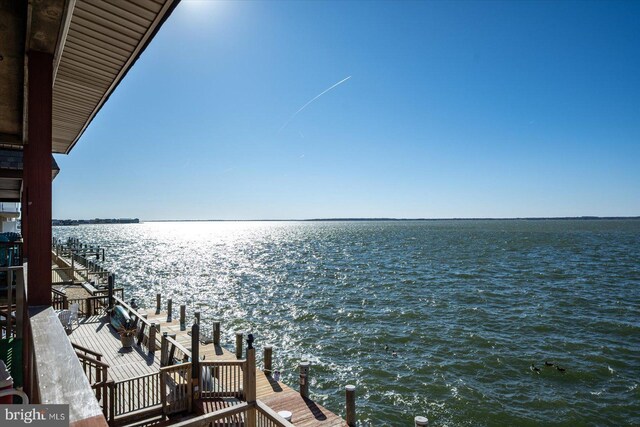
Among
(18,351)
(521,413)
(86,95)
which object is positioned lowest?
(521,413)

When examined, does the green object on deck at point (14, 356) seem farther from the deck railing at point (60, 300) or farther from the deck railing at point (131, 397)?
the deck railing at point (60, 300)

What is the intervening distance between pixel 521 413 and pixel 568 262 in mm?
42978

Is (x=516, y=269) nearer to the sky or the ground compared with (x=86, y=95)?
nearer to the ground

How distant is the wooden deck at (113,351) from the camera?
11.0 m

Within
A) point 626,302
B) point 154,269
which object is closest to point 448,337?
point 626,302

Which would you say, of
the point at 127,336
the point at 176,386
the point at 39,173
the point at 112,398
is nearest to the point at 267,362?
the point at 176,386

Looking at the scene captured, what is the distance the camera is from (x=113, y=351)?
40.9 feet

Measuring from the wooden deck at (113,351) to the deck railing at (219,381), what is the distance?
2084 millimetres

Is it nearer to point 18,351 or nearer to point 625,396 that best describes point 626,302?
point 625,396

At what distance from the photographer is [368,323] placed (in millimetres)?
21875

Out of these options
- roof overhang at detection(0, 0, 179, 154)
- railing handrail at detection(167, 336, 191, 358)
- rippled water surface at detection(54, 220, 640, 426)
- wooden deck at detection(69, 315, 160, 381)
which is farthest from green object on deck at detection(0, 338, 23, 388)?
rippled water surface at detection(54, 220, 640, 426)

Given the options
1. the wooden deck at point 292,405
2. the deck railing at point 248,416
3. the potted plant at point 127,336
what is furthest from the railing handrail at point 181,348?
the deck railing at point 248,416

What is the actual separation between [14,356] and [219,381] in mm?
7095

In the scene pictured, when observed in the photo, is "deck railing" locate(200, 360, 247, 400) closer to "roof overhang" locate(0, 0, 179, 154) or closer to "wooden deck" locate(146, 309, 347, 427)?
"wooden deck" locate(146, 309, 347, 427)
